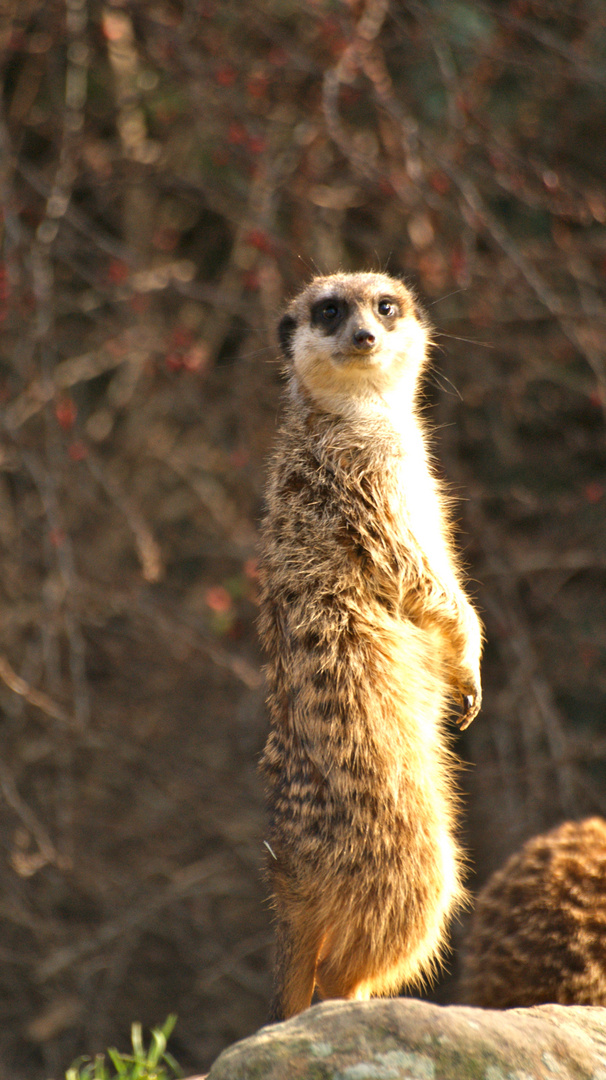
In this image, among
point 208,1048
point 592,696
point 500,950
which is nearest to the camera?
point 500,950

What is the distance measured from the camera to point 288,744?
2.58 metres

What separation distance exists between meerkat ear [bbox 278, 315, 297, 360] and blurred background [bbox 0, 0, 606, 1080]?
131 cm

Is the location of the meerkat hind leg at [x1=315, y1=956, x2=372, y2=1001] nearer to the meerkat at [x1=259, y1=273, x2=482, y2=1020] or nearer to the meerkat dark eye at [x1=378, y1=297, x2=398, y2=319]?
the meerkat at [x1=259, y1=273, x2=482, y2=1020]

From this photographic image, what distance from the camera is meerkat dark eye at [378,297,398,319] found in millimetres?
3322

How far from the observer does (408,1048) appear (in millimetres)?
1910

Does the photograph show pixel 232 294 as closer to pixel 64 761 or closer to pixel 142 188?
pixel 142 188

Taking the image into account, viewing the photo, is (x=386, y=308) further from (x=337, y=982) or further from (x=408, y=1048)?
(x=408, y=1048)

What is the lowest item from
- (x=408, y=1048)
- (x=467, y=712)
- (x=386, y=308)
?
(x=408, y=1048)

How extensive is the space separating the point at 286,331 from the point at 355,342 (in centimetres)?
60

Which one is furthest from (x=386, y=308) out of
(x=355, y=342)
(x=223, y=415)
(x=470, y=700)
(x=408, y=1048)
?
(x=223, y=415)

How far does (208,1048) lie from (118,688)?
1949 millimetres

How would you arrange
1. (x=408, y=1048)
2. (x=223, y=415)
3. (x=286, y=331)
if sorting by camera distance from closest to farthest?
(x=408, y=1048) → (x=286, y=331) → (x=223, y=415)

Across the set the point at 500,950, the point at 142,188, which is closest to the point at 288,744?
the point at 500,950

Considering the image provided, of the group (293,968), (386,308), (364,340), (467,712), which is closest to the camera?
(293,968)
